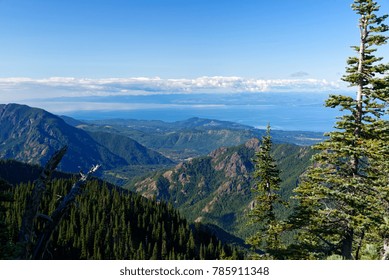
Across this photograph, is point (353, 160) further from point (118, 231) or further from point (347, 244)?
point (118, 231)

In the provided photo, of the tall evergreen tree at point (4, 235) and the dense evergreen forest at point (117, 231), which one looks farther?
the dense evergreen forest at point (117, 231)

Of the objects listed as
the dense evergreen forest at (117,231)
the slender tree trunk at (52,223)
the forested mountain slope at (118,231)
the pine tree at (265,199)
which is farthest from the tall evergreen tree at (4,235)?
the forested mountain slope at (118,231)

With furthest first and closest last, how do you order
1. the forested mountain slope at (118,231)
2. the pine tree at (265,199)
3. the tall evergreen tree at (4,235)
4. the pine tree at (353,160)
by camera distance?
the forested mountain slope at (118,231), the pine tree at (265,199), the pine tree at (353,160), the tall evergreen tree at (4,235)

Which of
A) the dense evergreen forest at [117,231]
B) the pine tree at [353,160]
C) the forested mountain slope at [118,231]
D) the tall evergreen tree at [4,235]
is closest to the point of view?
the tall evergreen tree at [4,235]

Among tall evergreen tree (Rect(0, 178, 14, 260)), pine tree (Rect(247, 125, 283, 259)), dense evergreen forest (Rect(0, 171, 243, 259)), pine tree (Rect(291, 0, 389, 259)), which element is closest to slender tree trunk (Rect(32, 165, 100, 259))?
tall evergreen tree (Rect(0, 178, 14, 260))

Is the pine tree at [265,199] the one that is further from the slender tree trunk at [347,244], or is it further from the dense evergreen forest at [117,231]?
the dense evergreen forest at [117,231]

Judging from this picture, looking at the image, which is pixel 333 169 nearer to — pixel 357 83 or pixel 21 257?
pixel 357 83

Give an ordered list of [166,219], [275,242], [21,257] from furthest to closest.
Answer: [166,219]
[275,242]
[21,257]

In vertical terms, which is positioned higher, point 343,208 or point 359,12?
point 359,12
